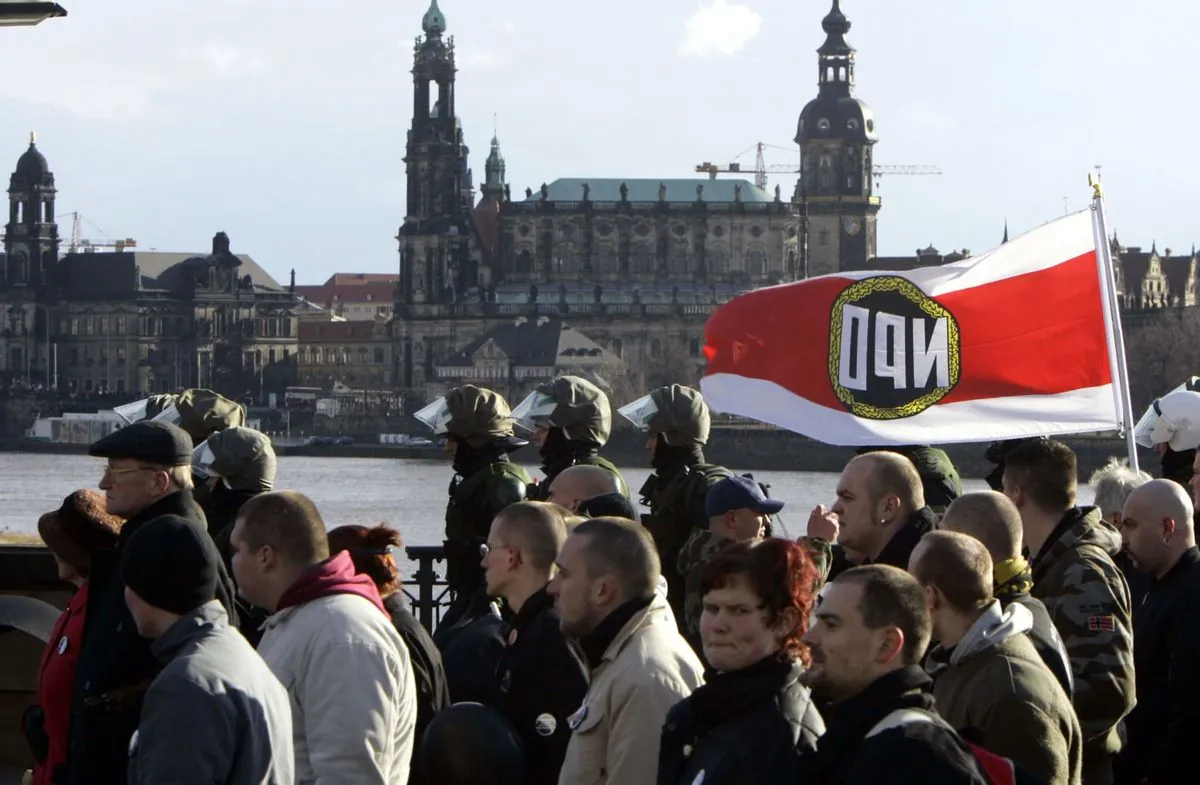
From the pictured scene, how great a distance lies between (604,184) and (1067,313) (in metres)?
105

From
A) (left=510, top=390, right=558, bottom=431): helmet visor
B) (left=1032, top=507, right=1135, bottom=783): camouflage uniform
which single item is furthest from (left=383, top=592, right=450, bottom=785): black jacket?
(left=510, top=390, right=558, bottom=431): helmet visor

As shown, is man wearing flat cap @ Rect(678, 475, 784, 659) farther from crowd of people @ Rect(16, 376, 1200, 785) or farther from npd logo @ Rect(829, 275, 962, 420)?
npd logo @ Rect(829, 275, 962, 420)

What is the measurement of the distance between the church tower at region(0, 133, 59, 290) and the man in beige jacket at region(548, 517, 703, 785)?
11523 centimetres

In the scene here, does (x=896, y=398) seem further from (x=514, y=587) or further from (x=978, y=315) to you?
(x=514, y=587)

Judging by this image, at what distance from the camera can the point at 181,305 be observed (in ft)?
387

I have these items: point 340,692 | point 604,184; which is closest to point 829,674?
point 340,692

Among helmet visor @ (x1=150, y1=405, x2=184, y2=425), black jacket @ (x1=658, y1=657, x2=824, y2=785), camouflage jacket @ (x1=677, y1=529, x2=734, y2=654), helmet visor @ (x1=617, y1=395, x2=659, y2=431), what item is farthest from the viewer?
helmet visor @ (x1=150, y1=405, x2=184, y2=425)

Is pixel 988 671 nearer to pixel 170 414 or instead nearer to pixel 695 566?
pixel 695 566

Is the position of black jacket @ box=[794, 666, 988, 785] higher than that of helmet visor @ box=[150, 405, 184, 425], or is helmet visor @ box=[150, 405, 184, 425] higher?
helmet visor @ box=[150, 405, 184, 425]

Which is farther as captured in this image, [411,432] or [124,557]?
[411,432]

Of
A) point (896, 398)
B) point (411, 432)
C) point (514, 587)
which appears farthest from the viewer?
point (411, 432)

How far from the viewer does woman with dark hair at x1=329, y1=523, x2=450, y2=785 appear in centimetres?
541

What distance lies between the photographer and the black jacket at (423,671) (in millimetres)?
5406

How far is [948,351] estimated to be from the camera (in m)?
7.95
